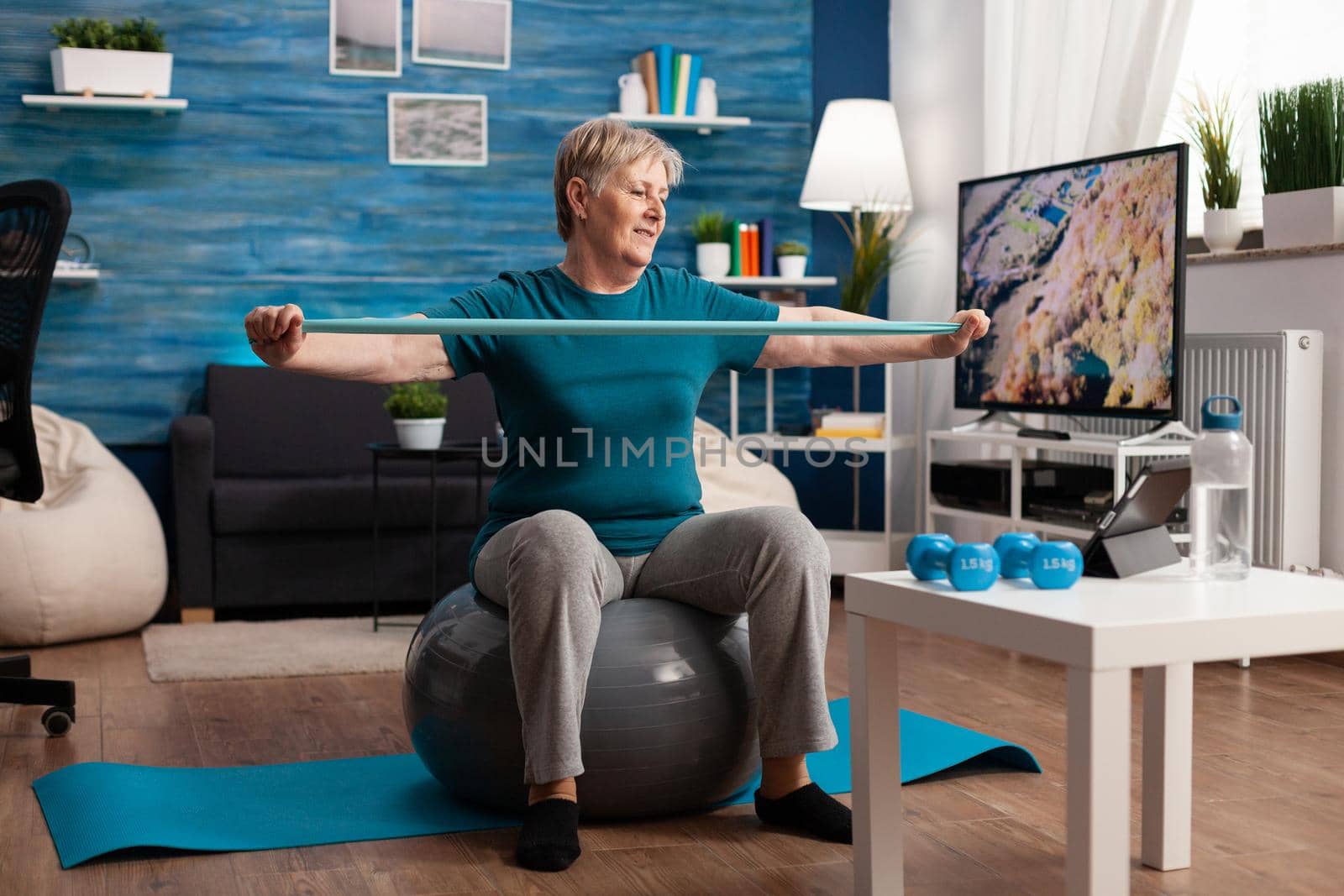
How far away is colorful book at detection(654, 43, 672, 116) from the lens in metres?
5.19

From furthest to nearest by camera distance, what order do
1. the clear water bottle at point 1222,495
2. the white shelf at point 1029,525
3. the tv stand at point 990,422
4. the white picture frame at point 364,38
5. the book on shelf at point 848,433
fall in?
1. the white picture frame at point 364,38
2. the book on shelf at point 848,433
3. the tv stand at point 990,422
4. the white shelf at point 1029,525
5. the clear water bottle at point 1222,495

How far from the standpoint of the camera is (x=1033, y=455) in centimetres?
436

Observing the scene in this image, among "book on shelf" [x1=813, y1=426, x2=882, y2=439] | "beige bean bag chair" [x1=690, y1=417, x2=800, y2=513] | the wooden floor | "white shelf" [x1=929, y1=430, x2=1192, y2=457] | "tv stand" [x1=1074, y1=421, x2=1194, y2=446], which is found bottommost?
the wooden floor

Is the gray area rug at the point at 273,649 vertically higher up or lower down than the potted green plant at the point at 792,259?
lower down

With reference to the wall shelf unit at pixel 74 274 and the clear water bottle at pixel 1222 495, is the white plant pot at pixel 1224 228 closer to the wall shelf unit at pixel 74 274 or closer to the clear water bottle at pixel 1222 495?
the clear water bottle at pixel 1222 495

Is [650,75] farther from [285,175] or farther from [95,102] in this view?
[95,102]

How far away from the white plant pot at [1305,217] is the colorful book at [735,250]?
206 cm

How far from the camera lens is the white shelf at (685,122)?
521cm

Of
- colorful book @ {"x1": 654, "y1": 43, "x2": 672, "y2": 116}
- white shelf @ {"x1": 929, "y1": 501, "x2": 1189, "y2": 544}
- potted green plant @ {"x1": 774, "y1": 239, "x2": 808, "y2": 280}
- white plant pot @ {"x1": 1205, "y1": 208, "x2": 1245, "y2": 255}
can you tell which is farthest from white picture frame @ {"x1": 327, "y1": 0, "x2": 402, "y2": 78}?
white plant pot @ {"x1": 1205, "y1": 208, "x2": 1245, "y2": 255}

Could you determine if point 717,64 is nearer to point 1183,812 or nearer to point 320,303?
point 320,303

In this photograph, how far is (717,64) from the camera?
546cm

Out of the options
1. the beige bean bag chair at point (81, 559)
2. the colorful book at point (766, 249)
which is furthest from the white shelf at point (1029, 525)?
the beige bean bag chair at point (81, 559)

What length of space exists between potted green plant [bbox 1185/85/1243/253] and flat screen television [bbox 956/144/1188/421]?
38cm

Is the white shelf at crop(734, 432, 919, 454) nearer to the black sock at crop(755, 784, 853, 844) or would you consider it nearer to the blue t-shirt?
the blue t-shirt
